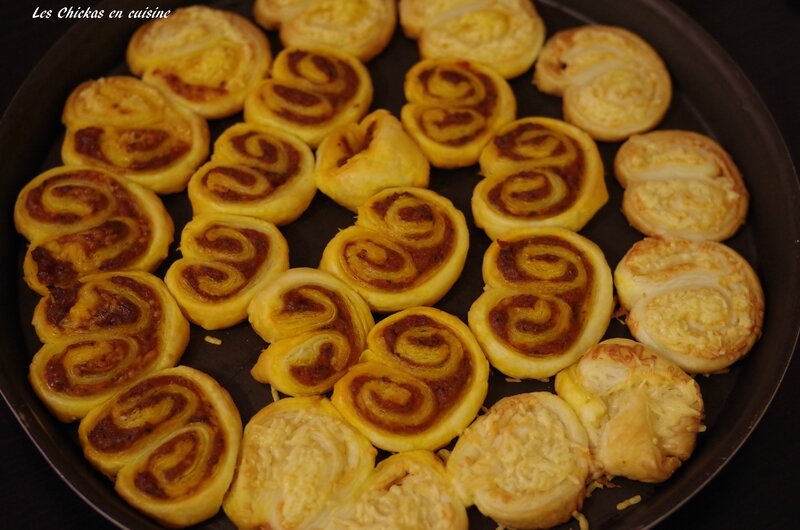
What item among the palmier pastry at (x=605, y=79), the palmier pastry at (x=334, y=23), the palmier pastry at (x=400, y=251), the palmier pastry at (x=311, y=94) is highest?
the palmier pastry at (x=334, y=23)

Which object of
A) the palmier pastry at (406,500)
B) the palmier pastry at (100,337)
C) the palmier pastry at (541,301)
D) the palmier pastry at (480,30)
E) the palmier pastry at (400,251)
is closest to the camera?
the palmier pastry at (406,500)

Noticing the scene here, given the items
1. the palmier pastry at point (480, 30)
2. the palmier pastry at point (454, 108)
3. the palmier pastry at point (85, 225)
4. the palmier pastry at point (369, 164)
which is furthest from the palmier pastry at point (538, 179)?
the palmier pastry at point (85, 225)

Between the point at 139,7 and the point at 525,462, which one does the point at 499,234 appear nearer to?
the point at 525,462

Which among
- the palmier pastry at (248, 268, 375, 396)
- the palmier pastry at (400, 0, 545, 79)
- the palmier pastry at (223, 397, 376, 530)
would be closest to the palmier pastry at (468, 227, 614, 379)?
the palmier pastry at (248, 268, 375, 396)

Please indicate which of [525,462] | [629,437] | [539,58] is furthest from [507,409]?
[539,58]

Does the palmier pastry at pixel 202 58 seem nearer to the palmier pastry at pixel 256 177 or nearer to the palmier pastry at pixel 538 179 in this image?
the palmier pastry at pixel 256 177
